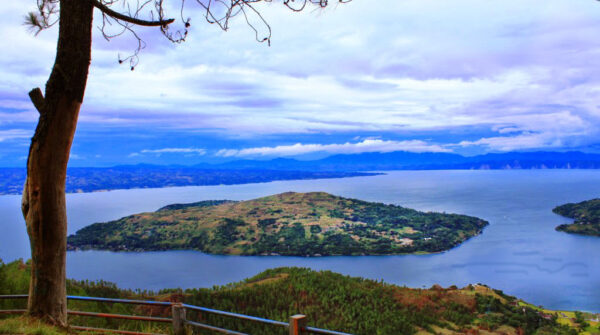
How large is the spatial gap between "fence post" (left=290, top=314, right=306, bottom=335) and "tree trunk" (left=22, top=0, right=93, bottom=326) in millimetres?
2913

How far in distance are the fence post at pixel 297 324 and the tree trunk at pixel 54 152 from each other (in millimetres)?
2913

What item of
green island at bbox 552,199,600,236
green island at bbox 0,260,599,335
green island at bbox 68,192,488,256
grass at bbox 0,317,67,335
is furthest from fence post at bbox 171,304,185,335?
green island at bbox 552,199,600,236

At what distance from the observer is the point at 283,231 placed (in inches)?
4237

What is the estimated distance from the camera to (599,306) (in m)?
56.9

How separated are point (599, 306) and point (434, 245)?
39.2 m

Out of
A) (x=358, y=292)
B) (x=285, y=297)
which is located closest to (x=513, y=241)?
(x=358, y=292)

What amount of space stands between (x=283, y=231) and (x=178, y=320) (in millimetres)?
103228

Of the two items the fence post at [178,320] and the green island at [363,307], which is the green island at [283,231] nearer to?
the green island at [363,307]

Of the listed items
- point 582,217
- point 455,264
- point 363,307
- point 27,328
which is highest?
point 27,328

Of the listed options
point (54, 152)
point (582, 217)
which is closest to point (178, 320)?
point (54, 152)

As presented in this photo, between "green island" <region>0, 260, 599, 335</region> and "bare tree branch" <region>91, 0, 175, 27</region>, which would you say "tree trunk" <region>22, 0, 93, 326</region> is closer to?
"bare tree branch" <region>91, 0, 175, 27</region>

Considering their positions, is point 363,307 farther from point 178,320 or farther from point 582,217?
point 582,217

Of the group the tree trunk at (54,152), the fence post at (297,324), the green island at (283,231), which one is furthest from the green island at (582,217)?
the tree trunk at (54,152)

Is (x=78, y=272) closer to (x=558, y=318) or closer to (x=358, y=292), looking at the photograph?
(x=358, y=292)
